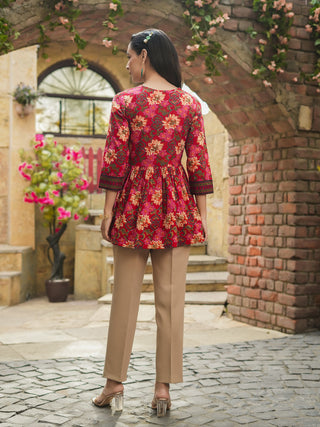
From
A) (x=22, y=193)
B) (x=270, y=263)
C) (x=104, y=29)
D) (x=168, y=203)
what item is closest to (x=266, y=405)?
(x=168, y=203)

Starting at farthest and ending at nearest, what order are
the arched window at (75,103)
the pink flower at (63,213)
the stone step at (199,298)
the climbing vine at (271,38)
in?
the arched window at (75,103) < the pink flower at (63,213) < the stone step at (199,298) < the climbing vine at (271,38)

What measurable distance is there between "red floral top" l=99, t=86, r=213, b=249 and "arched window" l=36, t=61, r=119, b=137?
773 centimetres

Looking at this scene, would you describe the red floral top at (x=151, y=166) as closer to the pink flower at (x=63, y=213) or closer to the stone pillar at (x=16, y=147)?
the pink flower at (x=63, y=213)

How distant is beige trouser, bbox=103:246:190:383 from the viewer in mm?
2244

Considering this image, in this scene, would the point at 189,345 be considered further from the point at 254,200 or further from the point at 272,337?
the point at 254,200

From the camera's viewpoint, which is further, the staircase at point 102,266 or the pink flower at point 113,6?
the staircase at point 102,266

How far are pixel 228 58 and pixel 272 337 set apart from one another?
2.13m

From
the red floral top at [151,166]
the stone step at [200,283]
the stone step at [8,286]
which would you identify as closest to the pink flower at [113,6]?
the red floral top at [151,166]

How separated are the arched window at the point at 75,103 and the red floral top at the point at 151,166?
773 cm

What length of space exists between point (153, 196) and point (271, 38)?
2467mm

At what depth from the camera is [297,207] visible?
13.9 ft

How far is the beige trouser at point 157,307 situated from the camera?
224 centimetres

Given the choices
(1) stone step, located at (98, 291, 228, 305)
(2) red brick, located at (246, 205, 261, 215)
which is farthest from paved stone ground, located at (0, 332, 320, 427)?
(1) stone step, located at (98, 291, 228, 305)

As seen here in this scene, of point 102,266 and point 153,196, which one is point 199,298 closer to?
point 102,266
